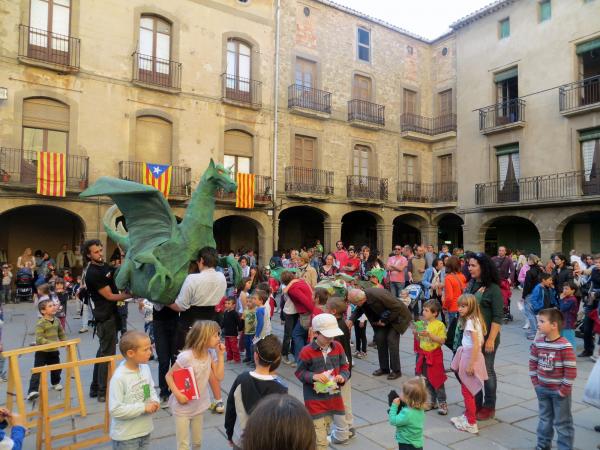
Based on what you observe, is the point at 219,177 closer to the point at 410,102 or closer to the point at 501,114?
the point at 501,114

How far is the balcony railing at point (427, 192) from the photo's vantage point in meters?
20.7

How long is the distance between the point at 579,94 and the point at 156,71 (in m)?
15.6

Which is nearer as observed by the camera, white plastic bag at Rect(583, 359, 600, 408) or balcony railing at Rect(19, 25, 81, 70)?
white plastic bag at Rect(583, 359, 600, 408)

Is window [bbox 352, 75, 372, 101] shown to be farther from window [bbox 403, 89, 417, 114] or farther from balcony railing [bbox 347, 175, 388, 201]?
balcony railing [bbox 347, 175, 388, 201]

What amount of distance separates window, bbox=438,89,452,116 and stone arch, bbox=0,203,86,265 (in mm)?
17302

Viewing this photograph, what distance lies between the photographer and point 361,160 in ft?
65.0

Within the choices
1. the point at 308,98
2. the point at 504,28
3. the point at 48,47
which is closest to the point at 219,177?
the point at 48,47

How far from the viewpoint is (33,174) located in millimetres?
12688

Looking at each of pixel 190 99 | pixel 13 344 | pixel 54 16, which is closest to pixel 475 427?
pixel 13 344

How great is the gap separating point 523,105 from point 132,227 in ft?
56.4

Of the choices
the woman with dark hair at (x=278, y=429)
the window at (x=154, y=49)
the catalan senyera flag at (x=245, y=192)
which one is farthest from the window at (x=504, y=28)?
the woman with dark hair at (x=278, y=429)

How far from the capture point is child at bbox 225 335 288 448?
2670mm

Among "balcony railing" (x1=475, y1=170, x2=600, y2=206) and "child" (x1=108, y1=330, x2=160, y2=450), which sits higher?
"balcony railing" (x1=475, y1=170, x2=600, y2=206)

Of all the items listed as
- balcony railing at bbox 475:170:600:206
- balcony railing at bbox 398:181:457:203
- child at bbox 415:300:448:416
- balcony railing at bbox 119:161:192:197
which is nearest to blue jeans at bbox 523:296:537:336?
child at bbox 415:300:448:416
